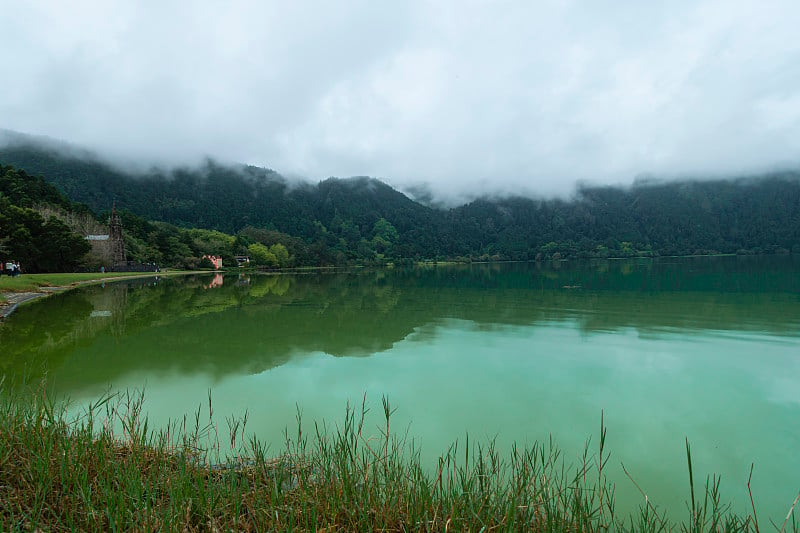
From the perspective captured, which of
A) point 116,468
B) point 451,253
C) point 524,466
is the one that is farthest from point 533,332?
point 451,253

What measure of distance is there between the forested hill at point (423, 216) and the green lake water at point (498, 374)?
9994 centimetres

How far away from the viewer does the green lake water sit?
5777 millimetres

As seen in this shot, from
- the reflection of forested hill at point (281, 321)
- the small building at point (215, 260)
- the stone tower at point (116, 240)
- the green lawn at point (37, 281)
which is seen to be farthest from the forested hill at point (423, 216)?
the reflection of forested hill at point (281, 321)

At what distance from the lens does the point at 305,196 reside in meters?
184

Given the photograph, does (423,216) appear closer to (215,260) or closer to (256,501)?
(215,260)

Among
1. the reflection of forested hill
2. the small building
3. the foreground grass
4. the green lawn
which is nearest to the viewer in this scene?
the foreground grass

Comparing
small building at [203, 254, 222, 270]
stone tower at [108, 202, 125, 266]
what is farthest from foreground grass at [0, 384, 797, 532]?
small building at [203, 254, 222, 270]

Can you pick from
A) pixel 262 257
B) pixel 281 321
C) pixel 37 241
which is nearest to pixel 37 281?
pixel 37 241

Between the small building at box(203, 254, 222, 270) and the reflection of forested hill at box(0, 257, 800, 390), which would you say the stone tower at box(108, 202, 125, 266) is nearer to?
the small building at box(203, 254, 222, 270)

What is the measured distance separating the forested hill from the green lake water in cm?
9994

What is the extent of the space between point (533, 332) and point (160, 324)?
1285cm

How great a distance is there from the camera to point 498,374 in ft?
29.8

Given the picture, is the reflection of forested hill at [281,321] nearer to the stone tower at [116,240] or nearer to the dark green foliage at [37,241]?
the dark green foliage at [37,241]

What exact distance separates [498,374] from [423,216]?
18113cm
